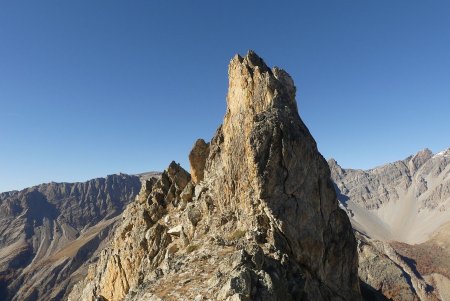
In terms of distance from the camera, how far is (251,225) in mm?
31203

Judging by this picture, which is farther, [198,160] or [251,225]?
[198,160]

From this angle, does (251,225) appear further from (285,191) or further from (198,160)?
(198,160)

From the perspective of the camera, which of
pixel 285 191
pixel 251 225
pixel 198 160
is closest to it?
pixel 251 225

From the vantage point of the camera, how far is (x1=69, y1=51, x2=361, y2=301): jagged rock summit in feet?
82.2

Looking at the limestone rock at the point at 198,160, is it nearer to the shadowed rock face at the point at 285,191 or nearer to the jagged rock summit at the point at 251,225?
the jagged rock summit at the point at 251,225

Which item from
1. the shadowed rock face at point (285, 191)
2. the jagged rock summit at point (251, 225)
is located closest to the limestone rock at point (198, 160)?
the jagged rock summit at point (251, 225)

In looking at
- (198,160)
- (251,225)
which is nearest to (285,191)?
(251,225)

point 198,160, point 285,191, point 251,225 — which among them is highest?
point 198,160

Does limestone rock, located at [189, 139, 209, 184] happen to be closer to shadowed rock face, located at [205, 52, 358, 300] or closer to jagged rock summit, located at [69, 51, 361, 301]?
jagged rock summit, located at [69, 51, 361, 301]

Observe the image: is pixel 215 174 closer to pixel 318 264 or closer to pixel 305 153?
pixel 305 153

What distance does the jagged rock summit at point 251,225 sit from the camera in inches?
987

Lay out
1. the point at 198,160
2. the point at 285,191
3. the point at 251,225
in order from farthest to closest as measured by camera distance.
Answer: the point at 198,160
the point at 285,191
the point at 251,225

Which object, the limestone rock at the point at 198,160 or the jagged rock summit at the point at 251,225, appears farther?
the limestone rock at the point at 198,160

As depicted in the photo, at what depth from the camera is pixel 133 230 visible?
51.0m
